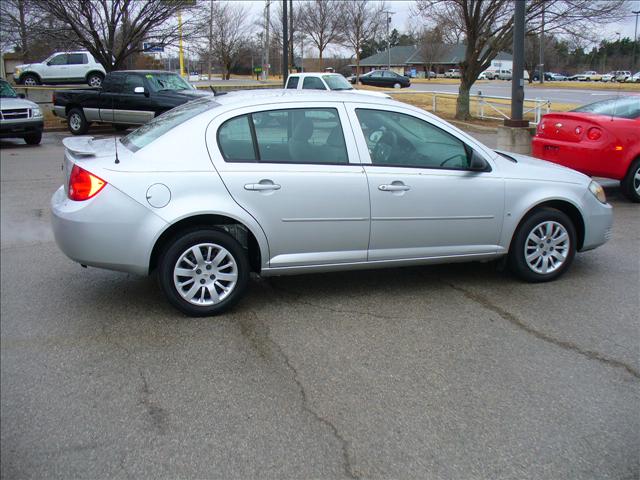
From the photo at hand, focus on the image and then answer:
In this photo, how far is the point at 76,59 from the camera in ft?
95.0

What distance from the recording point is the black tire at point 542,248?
5508mm

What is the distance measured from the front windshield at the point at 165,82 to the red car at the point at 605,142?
1139 centimetres

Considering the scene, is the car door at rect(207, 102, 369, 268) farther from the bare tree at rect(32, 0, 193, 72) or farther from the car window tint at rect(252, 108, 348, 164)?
the bare tree at rect(32, 0, 193, 72)

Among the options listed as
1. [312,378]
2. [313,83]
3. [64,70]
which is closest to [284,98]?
[312,378]

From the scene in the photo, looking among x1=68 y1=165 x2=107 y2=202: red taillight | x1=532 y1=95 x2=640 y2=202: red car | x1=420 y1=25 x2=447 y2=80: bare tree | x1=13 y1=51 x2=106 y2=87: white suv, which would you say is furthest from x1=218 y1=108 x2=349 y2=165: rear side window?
x1=13 y1=51 x2=106 y2=87: white suv

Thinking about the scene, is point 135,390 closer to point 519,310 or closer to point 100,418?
point 100,418

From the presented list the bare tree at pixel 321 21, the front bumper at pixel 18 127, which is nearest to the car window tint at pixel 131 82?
the front bumper at pixel 18 127

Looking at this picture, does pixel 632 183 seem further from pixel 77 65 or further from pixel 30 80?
pixel 30 80

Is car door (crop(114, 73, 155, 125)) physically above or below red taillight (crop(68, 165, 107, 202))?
above

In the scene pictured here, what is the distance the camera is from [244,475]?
2928 millimetres

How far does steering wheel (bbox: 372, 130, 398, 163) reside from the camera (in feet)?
16.8

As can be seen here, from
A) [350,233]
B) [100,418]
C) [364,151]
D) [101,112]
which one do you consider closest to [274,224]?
[350,233]

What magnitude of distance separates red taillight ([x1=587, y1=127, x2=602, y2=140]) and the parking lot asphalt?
3933 mm

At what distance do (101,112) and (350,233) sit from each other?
15.1m
